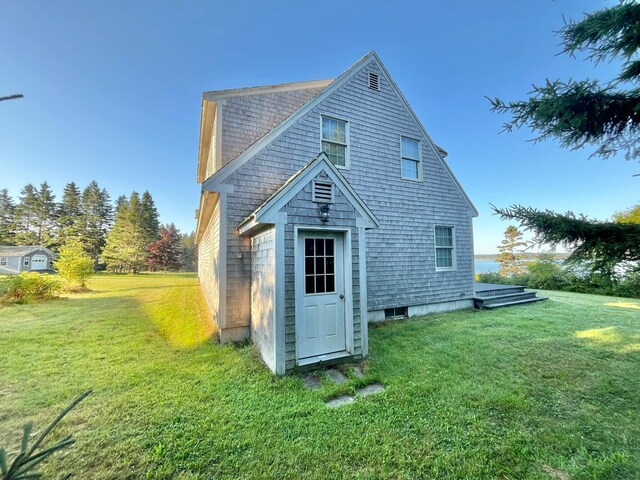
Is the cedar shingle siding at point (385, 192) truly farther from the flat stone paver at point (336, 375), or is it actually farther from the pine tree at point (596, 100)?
the pine tree at point (596, 100)

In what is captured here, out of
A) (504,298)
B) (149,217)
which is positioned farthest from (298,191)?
(149,217)

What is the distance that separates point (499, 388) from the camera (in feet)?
12.7

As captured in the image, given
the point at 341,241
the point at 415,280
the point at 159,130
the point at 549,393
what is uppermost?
the point at 159,130

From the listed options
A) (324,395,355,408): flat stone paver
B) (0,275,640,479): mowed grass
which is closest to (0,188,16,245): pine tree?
(0,275,640,479): mowed grass

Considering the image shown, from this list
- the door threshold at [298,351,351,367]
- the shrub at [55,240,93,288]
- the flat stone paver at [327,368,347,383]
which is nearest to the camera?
the flat stone paver at [327,368,347,383]

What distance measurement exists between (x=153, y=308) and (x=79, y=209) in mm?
37446

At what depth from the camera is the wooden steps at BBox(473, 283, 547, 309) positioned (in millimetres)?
9336

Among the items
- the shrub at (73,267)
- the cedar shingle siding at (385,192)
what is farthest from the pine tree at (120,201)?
the cedar shingle siding at (385,192)

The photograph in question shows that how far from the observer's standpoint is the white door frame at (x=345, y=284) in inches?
177

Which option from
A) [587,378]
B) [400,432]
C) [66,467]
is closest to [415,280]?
[587,378]

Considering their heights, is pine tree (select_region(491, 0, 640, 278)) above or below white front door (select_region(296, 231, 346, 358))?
above

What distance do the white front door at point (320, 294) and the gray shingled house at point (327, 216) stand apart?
21 millimetres

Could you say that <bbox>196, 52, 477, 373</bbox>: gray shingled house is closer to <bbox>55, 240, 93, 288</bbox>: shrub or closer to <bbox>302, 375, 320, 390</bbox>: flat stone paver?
<bbox>302, 375, 320, 390</bbox>: flat stone paver

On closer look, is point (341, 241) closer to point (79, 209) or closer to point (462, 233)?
point (462, 233)
